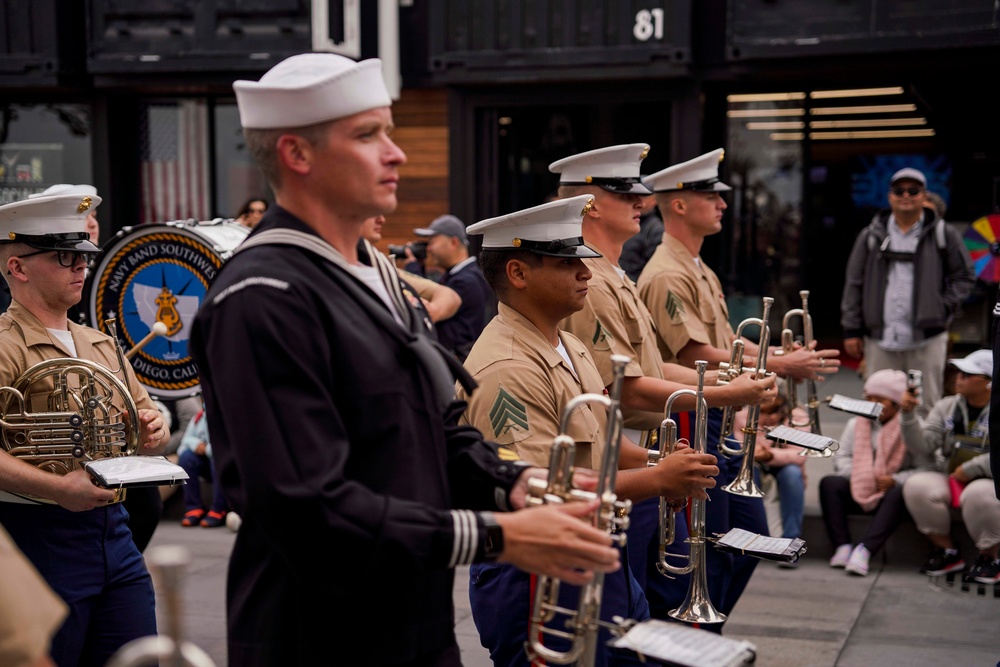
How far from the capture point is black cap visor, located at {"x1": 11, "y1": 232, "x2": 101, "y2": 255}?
410 cm

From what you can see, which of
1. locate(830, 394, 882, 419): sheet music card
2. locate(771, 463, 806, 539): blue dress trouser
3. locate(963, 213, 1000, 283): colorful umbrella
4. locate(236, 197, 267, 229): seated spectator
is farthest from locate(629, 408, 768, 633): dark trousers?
locate(963, 213, 1000, 283): colorful umbrella

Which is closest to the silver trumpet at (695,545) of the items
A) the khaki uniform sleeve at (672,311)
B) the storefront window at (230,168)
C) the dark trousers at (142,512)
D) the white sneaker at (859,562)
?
the khaki uniform sleeve at (672,311)

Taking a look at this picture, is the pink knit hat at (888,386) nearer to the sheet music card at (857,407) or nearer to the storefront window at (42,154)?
the sheet music card at (857,407)

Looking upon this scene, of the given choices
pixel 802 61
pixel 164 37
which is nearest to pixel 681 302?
pixel 802 61

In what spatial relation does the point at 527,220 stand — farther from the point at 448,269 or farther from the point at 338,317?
the point at 448,269

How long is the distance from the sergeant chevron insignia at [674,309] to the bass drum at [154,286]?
2.31 meters

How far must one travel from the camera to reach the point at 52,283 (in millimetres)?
4133

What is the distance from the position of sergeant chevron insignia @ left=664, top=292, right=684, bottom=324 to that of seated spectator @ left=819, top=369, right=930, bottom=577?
2.29 m

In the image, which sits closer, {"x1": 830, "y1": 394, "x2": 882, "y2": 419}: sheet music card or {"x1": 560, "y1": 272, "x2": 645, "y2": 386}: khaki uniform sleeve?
{"x1": 560, "y1": 272, "x2": 645, "y2": 386}: khaki uniform sleeve

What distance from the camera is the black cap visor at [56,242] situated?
4.10 metres

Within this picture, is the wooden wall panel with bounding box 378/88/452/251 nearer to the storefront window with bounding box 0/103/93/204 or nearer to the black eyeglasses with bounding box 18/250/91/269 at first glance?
the storefront window with bounding box 0/103/93/204

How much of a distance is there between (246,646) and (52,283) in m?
2.11

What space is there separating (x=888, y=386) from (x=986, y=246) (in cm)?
570

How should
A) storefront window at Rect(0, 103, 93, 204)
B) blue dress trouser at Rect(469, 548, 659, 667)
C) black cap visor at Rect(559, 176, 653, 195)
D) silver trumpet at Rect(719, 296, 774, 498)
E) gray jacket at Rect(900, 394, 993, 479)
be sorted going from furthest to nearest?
storefront window at Rect(0, 103, 93, 204) < gray jacket at Rect(900, 394, 993, 479) < black cap visor at Rect(559, 176, 653, 195) < silver trumpet at Rect(719, 296, 774, 498) < blue dress trouser at Rect(469, 548, 659, 667)
